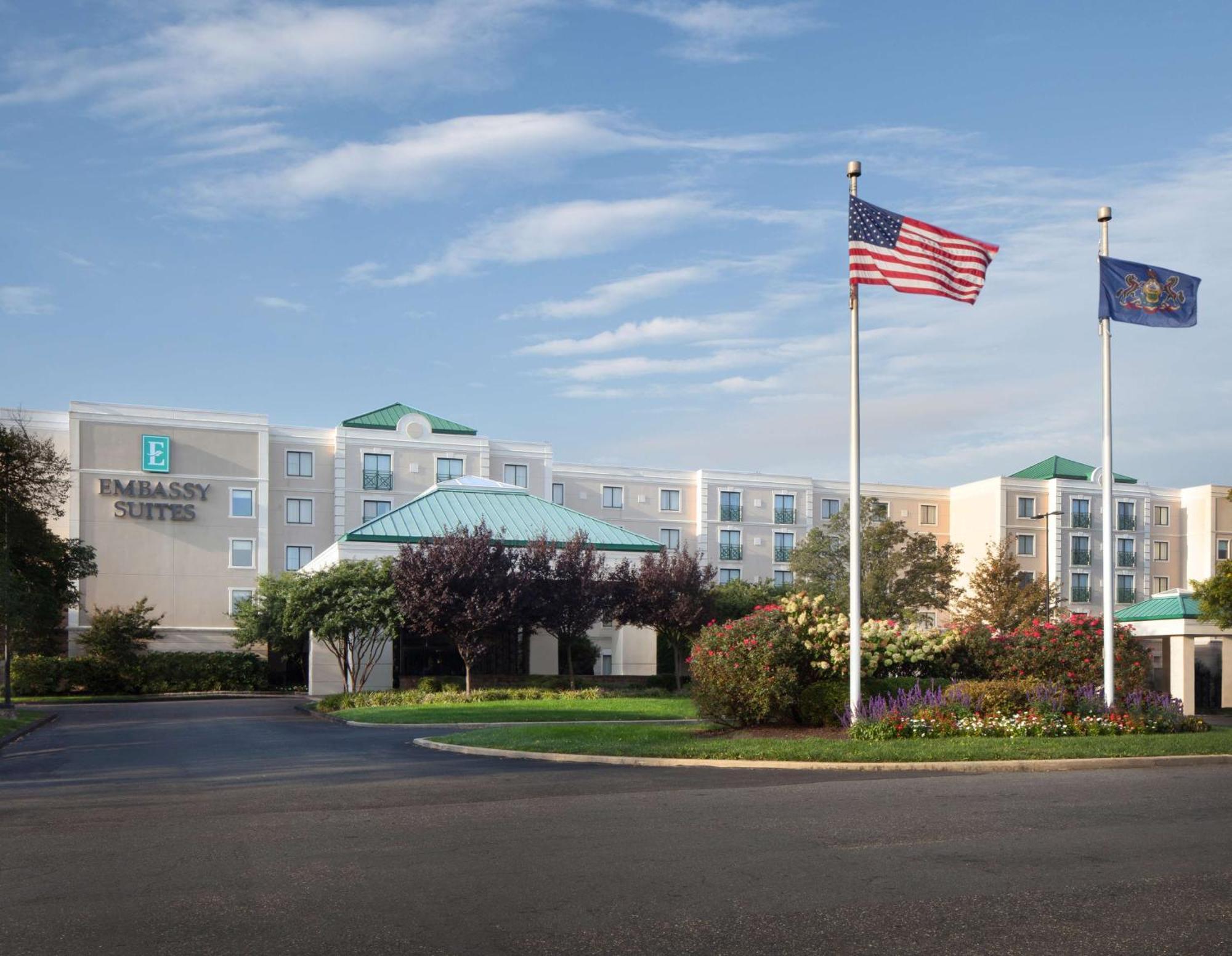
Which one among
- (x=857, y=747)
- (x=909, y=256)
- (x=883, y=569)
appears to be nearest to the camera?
(x=857, y=747)

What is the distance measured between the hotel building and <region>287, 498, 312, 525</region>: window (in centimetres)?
7

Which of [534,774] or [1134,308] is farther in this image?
[1134,308]

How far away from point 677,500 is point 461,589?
140 ft

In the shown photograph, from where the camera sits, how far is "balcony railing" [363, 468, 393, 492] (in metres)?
70.0

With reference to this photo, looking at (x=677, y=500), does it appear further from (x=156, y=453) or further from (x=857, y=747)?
(x=857, y=747)

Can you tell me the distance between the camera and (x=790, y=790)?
13.7 metres

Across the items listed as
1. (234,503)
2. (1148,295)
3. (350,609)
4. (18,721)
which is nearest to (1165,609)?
(1148,295)

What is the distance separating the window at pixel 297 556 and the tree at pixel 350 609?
24526 millimetres

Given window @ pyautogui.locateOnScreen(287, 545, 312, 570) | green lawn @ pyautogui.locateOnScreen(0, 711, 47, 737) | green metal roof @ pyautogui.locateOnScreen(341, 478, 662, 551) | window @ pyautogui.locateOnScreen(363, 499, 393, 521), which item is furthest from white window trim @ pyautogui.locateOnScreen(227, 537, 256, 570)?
green lawn @ pyautogui.locateOnScreen(0, 711, 47, 737)

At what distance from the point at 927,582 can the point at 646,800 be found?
45.8m

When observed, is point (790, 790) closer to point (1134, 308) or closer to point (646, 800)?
point (646, 800)

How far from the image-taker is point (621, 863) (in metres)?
9.33

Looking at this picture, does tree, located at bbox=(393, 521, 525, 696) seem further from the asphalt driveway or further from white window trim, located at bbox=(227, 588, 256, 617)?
white window trim, located at bbox=(227, 588, 256, 617)

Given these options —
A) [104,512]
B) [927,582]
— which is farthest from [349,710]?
[104,512]
